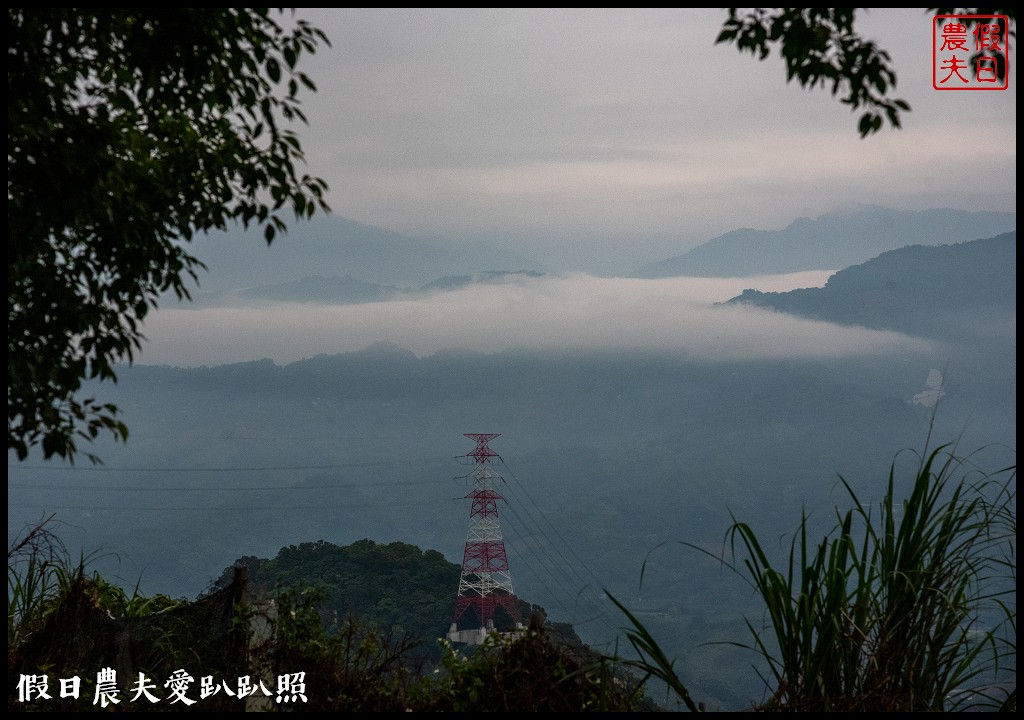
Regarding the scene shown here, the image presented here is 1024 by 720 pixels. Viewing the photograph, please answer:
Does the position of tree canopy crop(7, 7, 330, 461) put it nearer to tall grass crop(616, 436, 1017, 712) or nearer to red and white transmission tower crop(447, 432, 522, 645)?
tall grass crop(616, 436, 1017, 712)

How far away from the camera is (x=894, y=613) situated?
2457 millimetres

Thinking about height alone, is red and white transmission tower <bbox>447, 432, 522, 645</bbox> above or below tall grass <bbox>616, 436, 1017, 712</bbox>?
below

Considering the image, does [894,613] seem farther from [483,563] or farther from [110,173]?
[483,563]

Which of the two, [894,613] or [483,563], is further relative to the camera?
[483,563]

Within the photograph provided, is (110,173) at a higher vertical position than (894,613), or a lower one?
higher

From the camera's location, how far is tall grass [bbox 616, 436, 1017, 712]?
2.37m

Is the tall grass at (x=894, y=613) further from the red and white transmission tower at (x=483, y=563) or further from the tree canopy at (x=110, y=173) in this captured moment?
the red and white transmission tower at (x=483, y=563)

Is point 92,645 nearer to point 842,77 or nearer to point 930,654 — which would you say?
point 930,654

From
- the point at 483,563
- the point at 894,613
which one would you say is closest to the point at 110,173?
the point at 894,613

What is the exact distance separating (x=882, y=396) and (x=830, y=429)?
74.1ft

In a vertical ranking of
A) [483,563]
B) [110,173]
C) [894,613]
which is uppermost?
[110,173]

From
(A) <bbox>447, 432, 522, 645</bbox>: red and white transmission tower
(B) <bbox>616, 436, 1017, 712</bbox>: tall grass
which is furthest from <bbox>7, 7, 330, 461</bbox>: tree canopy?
(A) <bbox>447, 432, 522, 645</bbox>: red and white transmission tower

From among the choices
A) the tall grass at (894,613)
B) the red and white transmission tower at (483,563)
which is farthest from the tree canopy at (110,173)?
the red and white transmission tower at (483,563)

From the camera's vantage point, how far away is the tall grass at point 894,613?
237 cm
